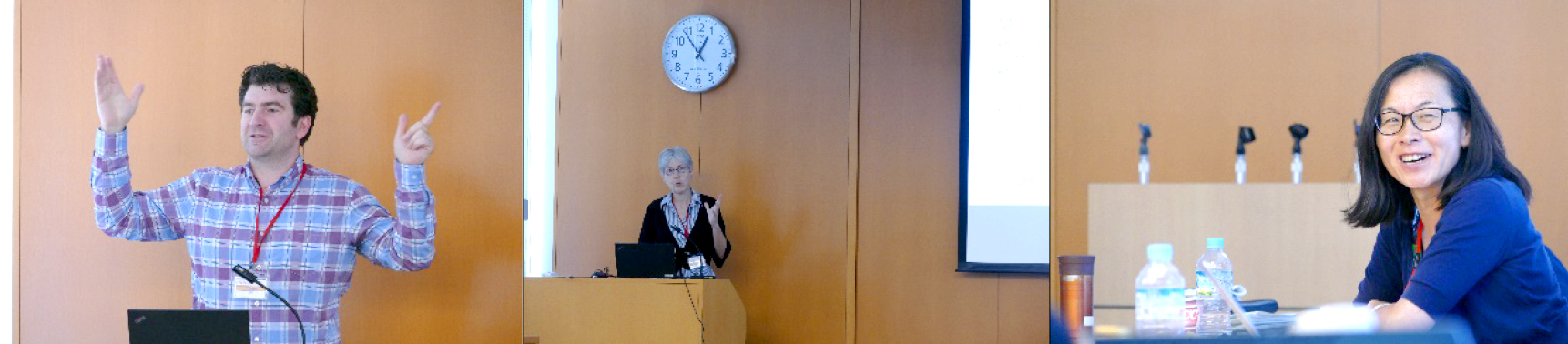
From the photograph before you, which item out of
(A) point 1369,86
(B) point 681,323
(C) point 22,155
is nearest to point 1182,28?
(A) point 1369,86

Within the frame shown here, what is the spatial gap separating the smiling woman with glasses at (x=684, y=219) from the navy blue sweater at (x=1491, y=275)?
4.72m

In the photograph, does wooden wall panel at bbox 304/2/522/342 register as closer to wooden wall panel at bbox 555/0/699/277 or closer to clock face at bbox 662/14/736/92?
clock face at bbox 662/14/736/92

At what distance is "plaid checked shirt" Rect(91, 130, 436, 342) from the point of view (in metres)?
3.94

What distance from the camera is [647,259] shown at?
20.0 feet

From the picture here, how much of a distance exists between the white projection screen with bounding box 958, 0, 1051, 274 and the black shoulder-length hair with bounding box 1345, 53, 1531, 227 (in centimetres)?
375

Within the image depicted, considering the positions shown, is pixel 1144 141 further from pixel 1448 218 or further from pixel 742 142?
pixel 742 142

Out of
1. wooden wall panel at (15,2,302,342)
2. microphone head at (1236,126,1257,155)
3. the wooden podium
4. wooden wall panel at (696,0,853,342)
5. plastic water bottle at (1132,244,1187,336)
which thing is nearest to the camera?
plastic water bottle at (1132,244,1187,336)

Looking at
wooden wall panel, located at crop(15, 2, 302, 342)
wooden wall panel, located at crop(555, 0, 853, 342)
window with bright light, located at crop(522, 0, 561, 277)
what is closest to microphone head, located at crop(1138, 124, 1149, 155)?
wooden wall panel, located at crop(15, 2, 302, 342)

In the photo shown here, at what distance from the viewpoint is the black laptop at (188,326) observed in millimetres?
3352

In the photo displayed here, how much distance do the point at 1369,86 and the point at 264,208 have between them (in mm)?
2962

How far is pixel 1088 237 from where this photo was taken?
12.9ft

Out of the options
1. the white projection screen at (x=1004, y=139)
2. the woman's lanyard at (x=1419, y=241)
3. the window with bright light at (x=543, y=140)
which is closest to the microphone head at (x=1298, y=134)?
the woman's lanyard at (x=1419, y=241)

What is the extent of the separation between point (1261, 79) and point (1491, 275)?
121 centimetres

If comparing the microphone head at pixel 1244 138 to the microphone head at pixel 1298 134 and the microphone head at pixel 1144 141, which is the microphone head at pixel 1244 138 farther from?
the microphone head at pixel 1144 141
